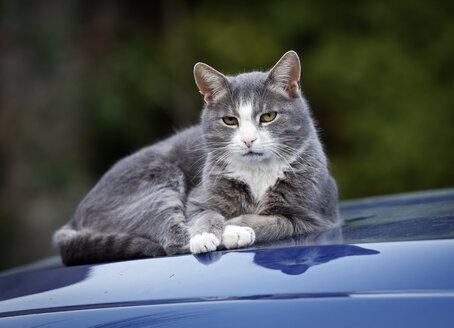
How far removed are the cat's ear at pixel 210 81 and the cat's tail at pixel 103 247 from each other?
79cm

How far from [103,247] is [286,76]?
1124 mm

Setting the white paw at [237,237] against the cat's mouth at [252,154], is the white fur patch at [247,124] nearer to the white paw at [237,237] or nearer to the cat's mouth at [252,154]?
the cat's mouth at [252,154]

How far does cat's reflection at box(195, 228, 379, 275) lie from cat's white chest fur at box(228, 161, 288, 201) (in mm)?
966

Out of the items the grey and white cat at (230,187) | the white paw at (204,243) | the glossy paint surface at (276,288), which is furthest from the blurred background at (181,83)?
the glossy paint surface at (276,288)

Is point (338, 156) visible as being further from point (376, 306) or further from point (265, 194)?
point (376, 306)

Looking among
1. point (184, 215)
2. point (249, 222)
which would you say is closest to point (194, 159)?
point (184, 215)

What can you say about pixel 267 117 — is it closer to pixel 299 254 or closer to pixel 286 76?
pixel 286 76

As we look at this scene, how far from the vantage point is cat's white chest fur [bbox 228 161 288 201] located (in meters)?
2.84

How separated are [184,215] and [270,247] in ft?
3.52

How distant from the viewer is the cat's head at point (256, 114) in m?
2.80

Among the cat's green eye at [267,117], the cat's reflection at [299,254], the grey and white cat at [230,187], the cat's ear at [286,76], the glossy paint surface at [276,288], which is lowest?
the glossy paint surface at [276,288]

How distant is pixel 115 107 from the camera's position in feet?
26.7

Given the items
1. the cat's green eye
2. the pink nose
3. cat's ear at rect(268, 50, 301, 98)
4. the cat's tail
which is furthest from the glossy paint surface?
cat's ear at rect(268, 50, 301, 98)

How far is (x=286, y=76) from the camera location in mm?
2955
